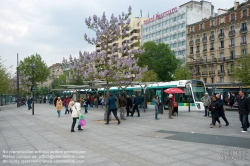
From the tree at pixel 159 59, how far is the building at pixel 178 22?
1087cm

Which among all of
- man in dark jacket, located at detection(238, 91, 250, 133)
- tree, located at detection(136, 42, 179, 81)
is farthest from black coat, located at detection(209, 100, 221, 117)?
tree, located at detection(136, 42, 179, 81)

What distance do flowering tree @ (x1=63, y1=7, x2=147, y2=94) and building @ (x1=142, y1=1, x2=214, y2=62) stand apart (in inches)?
2024

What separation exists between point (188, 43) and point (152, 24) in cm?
1649

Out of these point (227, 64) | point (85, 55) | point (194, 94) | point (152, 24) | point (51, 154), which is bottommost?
point (51, 154)

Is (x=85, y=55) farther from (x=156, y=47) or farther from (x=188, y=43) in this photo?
(x=188, y=43)

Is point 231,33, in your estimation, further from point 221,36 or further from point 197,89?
point 197,89

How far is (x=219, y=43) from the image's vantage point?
55969 mm

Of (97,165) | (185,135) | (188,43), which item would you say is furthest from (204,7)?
(97,165)

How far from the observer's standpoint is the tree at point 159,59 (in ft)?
184

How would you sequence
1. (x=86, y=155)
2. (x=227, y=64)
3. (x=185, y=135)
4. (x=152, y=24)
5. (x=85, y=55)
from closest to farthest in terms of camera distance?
1. (x=86, y=155)
2. (x=185, y=135)
3. (x=85, y=55)
4. (x=227, y=64)
5. (x=152, y=24)

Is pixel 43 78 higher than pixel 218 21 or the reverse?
the reverse

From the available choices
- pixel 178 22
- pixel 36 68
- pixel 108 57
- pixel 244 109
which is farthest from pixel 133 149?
pixel 178 22

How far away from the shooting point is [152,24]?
254ft

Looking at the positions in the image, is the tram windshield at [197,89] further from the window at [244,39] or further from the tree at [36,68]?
the tree at [36,68]
